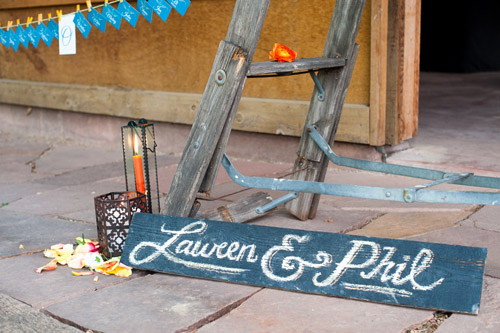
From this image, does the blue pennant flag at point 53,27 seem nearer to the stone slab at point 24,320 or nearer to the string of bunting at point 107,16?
the string of bunting at point 107,16

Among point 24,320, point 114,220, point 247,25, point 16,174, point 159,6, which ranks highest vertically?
point 159,6

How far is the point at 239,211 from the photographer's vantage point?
295cm

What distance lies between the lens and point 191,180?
2514 millimetres

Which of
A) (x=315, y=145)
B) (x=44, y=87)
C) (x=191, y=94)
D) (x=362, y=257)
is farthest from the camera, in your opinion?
(x=44, y=87)

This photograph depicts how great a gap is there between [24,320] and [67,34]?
1.65 metres

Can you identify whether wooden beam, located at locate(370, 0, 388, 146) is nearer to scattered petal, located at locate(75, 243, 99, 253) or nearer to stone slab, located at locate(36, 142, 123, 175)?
scattered petal, located at locate(75, 243, 99, 253)

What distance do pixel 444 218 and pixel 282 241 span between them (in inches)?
45.4

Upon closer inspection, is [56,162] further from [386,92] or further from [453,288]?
[453,288]

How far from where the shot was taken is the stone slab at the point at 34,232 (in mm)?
2928

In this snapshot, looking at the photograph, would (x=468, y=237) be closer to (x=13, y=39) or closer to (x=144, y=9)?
(x=144, y=9)

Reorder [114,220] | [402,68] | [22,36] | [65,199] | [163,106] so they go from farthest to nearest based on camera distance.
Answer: [163,106], [402,68], [65,199], [22,36], [114,220]

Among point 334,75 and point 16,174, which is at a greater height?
point 334,75

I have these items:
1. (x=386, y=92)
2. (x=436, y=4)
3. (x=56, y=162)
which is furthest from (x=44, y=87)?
(x=436, y=4)

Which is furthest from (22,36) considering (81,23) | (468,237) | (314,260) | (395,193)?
(468,237)
